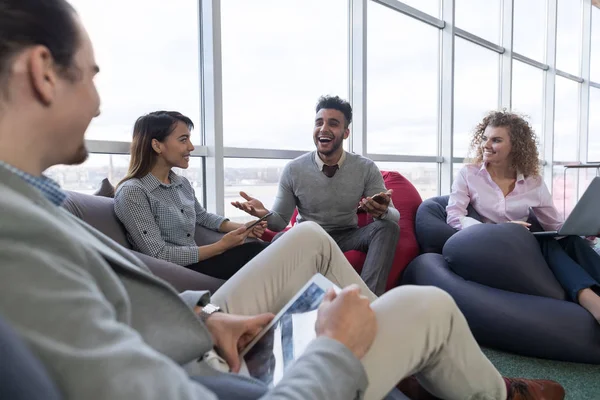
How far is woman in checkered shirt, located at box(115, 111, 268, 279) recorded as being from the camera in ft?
6.38

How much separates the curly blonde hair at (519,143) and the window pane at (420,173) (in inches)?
62.5

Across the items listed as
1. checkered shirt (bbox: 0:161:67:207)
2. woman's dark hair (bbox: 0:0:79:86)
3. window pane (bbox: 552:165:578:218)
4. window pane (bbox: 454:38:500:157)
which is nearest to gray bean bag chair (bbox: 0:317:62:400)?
checkered shirt (bbox: 0:161:67:207)

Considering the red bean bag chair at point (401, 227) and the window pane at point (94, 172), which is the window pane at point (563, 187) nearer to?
the red bean bag chair at point (401, 227)

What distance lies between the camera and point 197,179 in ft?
10.0

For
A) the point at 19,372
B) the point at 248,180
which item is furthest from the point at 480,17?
the point at 19,372

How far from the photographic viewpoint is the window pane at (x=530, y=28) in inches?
242

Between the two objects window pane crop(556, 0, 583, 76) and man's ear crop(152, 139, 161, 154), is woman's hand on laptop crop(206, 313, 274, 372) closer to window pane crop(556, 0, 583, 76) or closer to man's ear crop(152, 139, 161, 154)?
man's ear crop(152, 139, 161, 154)

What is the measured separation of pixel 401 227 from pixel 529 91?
16.9 ft

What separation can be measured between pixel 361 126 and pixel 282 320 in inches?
124

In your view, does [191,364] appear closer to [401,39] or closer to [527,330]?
[527,330]

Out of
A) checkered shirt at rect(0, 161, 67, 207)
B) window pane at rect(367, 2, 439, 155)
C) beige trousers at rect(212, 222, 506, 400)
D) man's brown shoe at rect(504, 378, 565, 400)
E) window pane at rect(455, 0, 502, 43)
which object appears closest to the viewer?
checkered shirt at rect(0, 161, 67, 207)

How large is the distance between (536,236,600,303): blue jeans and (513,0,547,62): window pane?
487 centimetres

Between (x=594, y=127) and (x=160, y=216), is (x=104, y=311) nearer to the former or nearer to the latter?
(x=160, y=216)

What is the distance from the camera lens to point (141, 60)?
2742 mm
